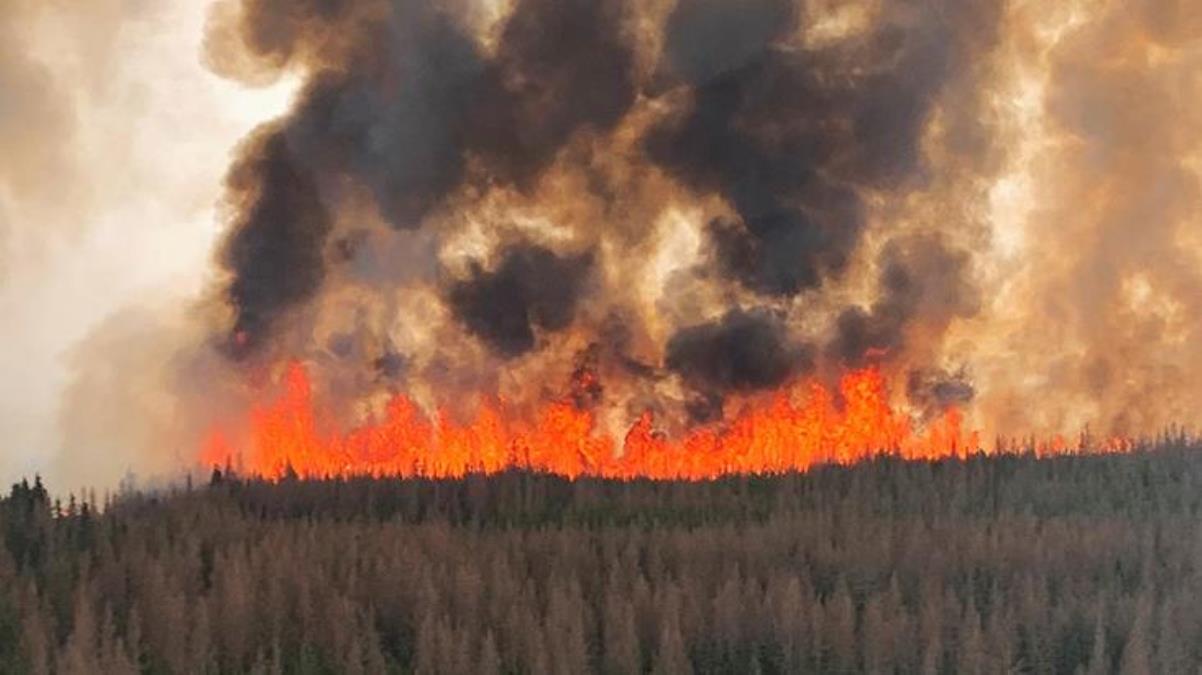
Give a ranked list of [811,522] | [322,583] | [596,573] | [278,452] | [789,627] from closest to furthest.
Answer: [789,627], [322,583], [596,573], [811,522], [278,452]

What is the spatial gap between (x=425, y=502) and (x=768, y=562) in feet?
24.3

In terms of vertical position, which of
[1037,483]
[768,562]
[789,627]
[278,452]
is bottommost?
[789,627]

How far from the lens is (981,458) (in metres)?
21.6

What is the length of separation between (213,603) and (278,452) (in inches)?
931

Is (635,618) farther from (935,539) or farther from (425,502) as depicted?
(425,502)

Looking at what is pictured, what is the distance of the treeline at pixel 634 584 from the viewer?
30.2 feet

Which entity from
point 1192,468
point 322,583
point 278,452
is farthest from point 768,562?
point 278,452

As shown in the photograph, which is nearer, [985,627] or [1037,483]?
[985,627]

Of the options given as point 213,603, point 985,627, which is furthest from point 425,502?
point 985,627

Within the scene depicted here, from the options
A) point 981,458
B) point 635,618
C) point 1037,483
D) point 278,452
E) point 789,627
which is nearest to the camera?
point 789,627

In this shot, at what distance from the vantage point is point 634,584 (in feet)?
35.7

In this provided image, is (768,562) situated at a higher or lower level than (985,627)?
higher

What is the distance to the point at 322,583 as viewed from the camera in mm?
11078

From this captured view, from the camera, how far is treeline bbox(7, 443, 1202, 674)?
363 inches
